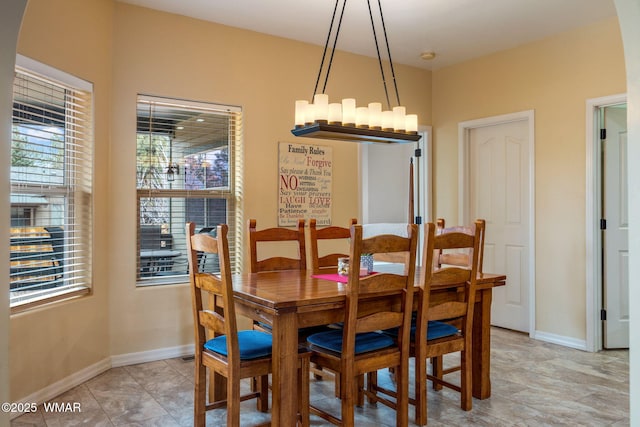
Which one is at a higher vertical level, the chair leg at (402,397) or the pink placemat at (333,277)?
the pink placemat at (333,277)

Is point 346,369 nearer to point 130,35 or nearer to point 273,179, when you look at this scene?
point 273,179

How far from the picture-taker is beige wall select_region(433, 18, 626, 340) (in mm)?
3988

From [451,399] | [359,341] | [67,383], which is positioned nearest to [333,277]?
[359,341]

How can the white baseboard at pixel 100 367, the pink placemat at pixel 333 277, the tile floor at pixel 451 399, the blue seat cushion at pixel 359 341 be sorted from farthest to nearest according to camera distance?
→ the white baseboard at pixel 100 367, the pink placemat at pixel 333 277, the tile floor at pixel 451 399, the blue seat cushion at pixel 359 341

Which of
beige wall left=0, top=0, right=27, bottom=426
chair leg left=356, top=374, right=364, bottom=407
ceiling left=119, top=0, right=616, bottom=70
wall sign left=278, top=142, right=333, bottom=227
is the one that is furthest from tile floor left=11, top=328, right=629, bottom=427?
ceiling left=119, top=0, right=616, bottom=70

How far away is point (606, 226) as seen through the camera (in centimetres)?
404

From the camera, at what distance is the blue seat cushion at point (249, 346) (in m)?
2.24

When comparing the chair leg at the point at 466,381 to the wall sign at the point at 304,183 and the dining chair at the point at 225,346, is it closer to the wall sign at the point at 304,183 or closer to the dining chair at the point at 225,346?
the dining chair at the point at 225,346

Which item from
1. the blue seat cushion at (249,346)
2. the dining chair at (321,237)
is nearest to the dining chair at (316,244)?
the dining chair at (321,237)

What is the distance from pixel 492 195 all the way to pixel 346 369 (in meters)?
3.26

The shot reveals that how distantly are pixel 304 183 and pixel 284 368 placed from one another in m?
2.52

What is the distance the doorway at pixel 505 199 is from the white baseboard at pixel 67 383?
3686mm

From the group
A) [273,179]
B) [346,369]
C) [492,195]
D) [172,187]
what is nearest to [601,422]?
[346,369]

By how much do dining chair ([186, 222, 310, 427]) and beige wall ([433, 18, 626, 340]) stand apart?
2.88 m
